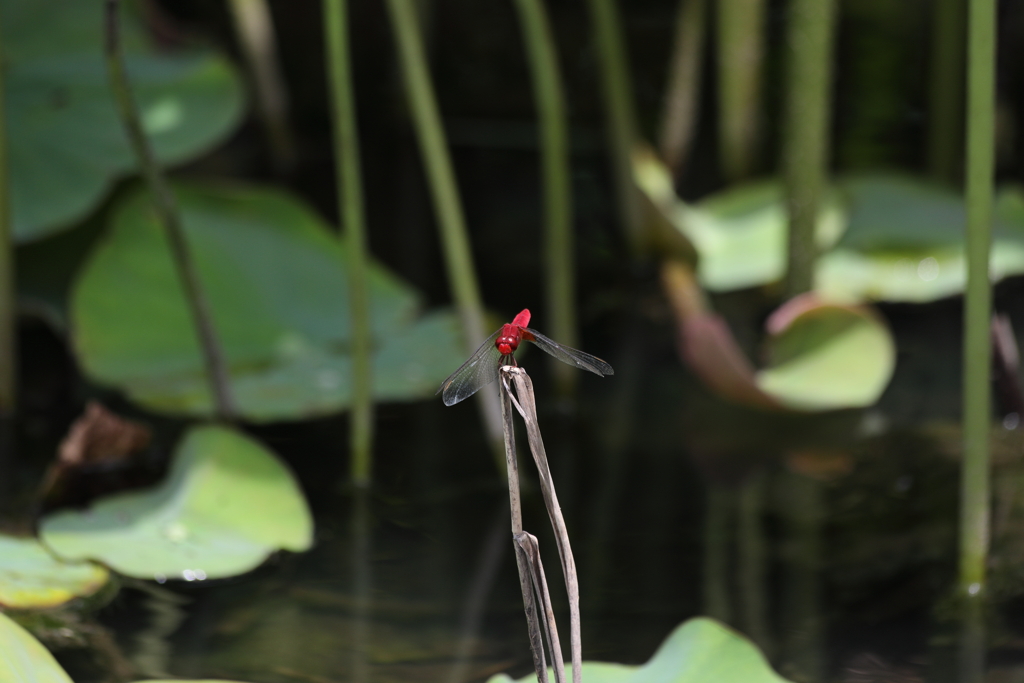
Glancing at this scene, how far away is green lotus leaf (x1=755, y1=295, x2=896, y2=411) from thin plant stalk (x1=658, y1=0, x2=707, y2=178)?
2.29 feet

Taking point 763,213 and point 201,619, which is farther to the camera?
point 763,213

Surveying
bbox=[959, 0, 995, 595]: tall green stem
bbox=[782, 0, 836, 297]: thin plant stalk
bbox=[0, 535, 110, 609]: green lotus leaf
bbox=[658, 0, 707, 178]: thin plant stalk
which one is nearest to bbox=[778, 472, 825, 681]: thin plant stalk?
bbox=[959, 0, 995, 595]: tall green stem

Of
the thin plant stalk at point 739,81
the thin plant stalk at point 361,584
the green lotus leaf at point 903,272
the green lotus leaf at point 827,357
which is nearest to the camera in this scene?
the thin plant stalk at point 361,584

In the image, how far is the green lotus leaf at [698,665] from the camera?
1.85ft

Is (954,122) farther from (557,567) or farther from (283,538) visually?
(283,538)

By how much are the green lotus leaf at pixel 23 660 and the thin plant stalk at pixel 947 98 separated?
1.34m

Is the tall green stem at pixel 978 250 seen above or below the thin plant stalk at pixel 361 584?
above

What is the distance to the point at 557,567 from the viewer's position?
811mm

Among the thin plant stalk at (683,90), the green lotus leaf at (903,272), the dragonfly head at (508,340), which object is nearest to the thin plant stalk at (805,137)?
the green lotus leaf at (903,272)

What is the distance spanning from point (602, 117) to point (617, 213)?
365 millimetres

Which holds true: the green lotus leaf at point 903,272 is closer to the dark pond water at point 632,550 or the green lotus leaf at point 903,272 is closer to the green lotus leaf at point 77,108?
the dark pond water at point 632,550

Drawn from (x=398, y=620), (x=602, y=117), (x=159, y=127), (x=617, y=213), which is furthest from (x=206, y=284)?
(x=602, y=117)

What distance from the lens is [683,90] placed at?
1576mm

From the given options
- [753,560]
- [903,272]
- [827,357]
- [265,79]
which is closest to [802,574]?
[753,560]
